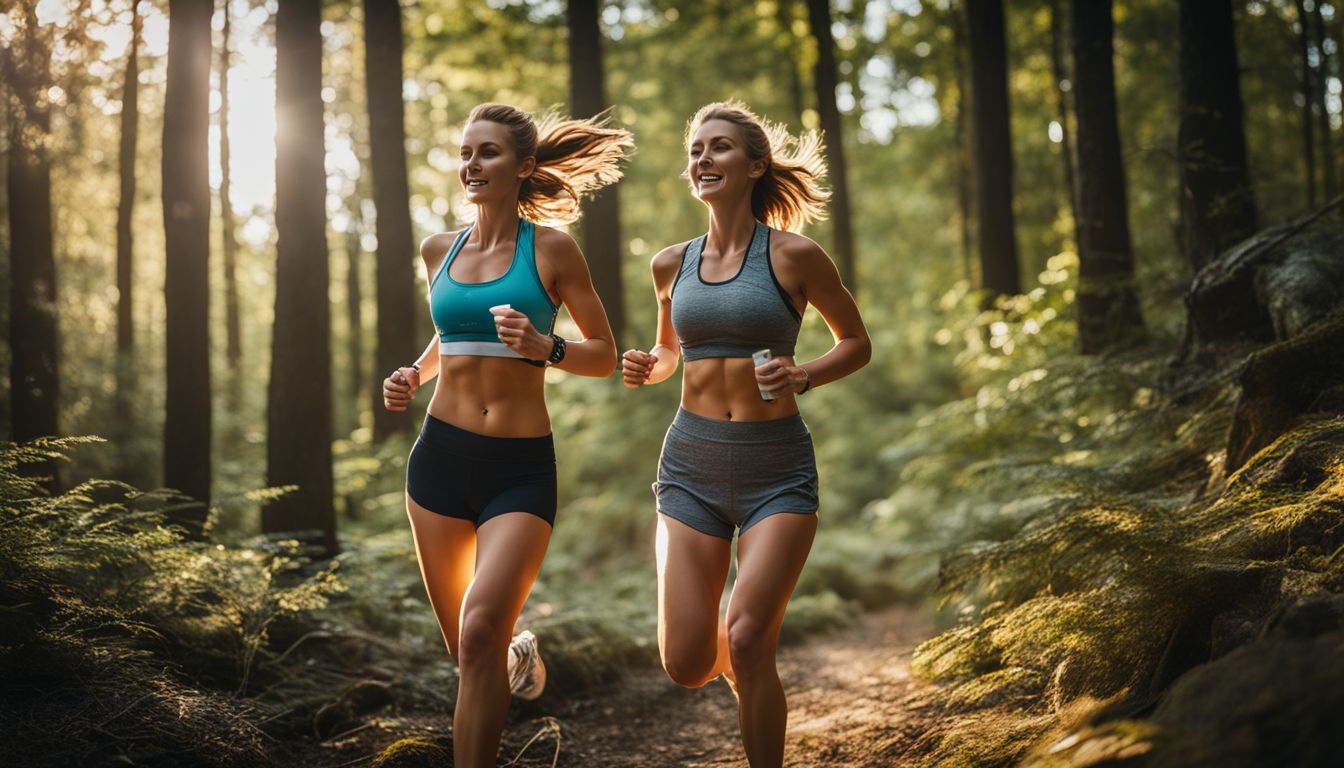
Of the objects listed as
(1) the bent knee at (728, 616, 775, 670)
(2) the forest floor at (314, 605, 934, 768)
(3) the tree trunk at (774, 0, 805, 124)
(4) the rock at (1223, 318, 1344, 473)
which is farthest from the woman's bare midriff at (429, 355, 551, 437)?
(3) the tree trunk at (774, 0, 805, 124)

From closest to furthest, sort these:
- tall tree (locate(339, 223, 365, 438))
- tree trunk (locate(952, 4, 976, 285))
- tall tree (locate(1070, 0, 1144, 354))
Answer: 1. tall tree (locate(1070, 0, 1144, 354))
2. tree trunk (locate(952, 4, 976, 285))
3. tall tree (locate(339, 223, 365, 438))

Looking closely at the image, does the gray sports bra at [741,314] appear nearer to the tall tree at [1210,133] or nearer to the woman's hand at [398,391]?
the woman's hand at [398,391]

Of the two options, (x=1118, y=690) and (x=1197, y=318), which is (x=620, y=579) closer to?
(x=1197, y=318)

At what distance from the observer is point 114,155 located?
18891 mm

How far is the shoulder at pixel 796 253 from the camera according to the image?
419cm

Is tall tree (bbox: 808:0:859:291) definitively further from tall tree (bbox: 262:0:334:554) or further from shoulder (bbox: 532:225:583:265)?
shoulder (bbox: 532:225:583:265)

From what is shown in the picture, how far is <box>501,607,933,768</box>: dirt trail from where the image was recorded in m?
5.17

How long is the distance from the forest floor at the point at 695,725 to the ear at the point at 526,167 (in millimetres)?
2860

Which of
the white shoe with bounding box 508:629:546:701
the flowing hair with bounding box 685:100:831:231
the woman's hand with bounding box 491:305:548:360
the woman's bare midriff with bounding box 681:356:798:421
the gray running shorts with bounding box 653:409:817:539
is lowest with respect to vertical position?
the white shoe with bounding box 508:629:546:701

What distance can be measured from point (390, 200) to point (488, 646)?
9490 mm

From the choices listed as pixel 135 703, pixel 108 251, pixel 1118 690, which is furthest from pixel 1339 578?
pixel 108 251

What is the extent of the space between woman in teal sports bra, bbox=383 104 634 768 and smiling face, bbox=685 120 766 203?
68cm

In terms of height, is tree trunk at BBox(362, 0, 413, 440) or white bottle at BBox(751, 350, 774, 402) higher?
tree trunk at BBox(362, 0, 413, 440)

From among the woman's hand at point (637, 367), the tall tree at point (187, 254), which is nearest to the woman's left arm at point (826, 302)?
the woman's hand at point (637, 367)
